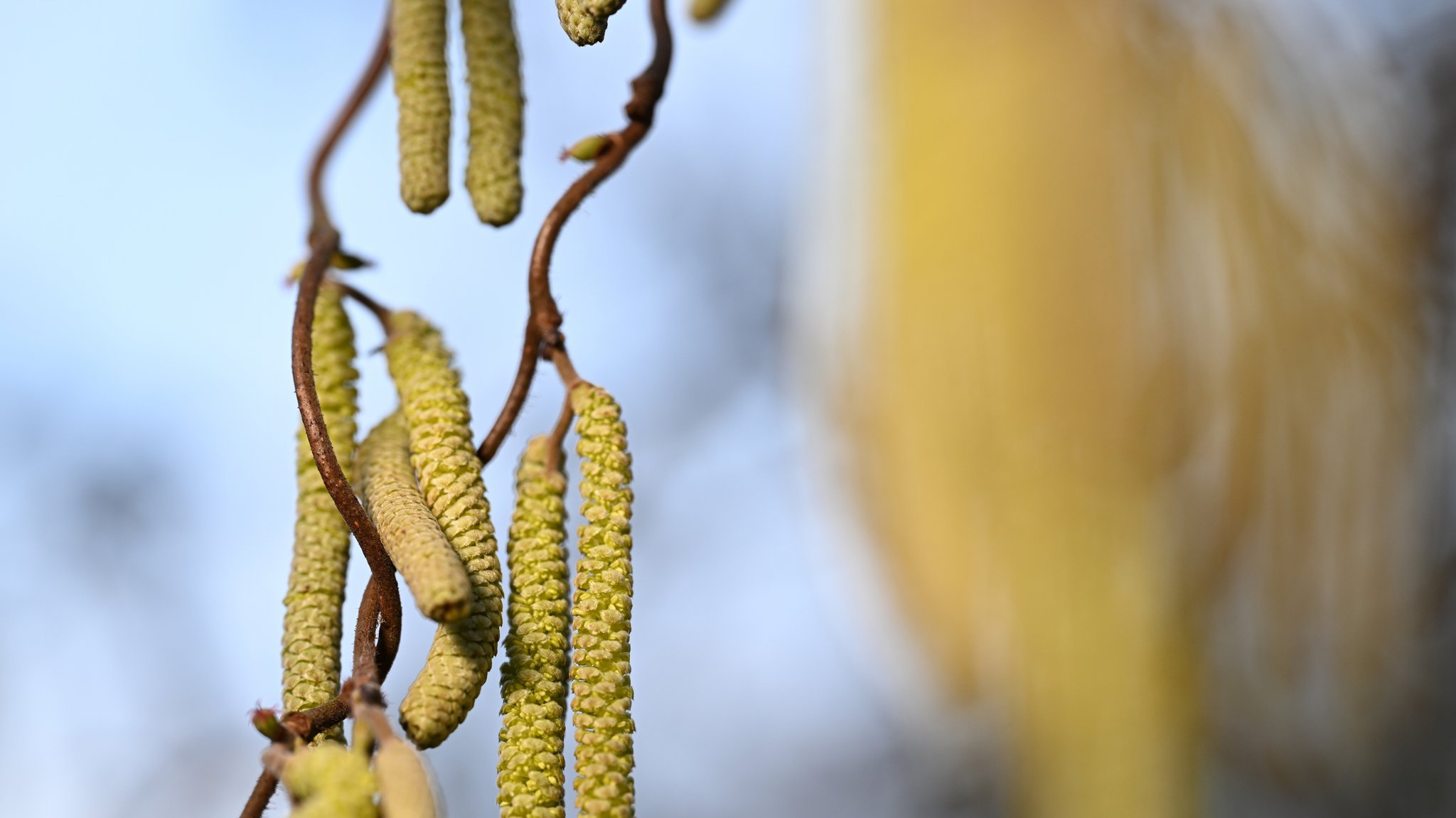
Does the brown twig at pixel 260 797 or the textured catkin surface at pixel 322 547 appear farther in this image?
the textured catkin surface at pixel 322 547

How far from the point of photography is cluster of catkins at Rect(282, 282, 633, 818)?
58cm

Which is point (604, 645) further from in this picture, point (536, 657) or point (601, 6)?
point (601, 6)

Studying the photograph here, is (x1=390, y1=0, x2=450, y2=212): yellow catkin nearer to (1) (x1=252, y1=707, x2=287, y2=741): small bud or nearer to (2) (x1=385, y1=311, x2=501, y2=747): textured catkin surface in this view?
(2) (x1=385, y1=311, x2=501, y2=747): textured catkin surface

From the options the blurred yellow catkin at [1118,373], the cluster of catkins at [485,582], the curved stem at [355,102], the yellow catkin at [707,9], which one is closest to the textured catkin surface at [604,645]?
the cluster of catkins at [485,582]

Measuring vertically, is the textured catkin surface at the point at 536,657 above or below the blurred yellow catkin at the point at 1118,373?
below

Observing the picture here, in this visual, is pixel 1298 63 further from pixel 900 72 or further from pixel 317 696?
pixel 317 696

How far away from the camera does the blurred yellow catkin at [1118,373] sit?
1249mm

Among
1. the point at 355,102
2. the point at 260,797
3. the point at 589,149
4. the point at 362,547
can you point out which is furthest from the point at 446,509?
the point at 355,102

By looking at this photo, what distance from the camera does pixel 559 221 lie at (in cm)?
77

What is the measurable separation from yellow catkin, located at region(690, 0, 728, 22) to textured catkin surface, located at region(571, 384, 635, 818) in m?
0.51

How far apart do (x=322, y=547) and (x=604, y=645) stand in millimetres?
182

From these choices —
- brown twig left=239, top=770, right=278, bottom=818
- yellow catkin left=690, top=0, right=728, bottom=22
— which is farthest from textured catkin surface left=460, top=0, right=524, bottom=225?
brown twig left=239, top=770, right=278, bottom=818

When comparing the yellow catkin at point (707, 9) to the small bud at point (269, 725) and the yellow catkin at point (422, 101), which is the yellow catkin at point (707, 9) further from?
the small bud at point (269, 725)

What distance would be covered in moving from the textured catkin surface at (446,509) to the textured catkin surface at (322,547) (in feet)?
0.11
